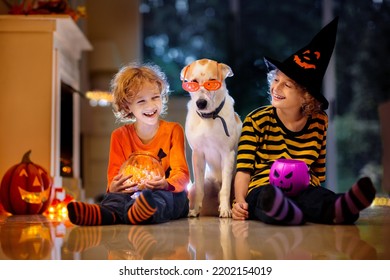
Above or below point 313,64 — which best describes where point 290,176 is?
below

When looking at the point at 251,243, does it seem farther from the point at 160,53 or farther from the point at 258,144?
the point at 160,53

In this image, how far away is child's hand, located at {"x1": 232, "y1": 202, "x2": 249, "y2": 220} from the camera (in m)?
1.48

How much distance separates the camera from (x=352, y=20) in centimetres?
305

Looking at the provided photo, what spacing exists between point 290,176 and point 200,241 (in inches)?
14.6

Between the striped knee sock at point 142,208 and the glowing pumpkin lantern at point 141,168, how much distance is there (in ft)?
0.36

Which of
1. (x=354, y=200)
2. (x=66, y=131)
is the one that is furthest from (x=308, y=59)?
(x=66, y=131)

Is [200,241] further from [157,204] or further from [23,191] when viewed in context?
[23,191]

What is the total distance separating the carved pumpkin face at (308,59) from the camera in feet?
4.90

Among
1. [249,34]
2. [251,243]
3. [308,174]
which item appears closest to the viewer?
[251,243]

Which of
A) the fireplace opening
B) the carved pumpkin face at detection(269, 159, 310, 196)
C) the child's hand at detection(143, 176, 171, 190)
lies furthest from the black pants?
the fireplace opening

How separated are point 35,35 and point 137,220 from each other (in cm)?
119

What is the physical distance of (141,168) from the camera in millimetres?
1485
